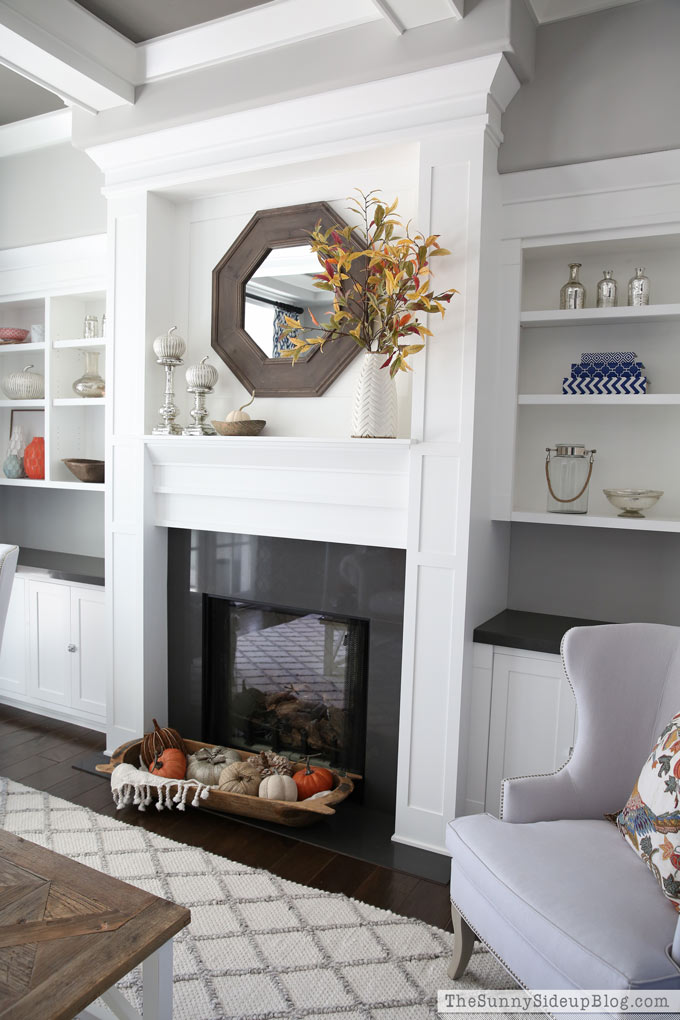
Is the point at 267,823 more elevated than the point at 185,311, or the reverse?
the point at 185,311

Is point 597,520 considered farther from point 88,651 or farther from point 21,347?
point 21,347

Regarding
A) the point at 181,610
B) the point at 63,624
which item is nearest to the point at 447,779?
the point at 181,610

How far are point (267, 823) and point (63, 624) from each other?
1517 mm

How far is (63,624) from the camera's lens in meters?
3.55

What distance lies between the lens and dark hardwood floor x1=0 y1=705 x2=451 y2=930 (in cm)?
227

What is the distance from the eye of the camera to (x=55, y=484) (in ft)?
11.9

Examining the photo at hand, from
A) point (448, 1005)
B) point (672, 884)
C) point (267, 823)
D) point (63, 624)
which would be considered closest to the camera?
point (672, 884)

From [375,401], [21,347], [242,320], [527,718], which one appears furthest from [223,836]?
[21,347]

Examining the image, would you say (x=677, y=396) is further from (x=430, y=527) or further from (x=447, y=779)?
(x=447, y=779)

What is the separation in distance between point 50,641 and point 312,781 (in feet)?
5.40

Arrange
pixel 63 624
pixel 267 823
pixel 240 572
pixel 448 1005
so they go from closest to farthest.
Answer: pixel 448 1005
pixel 267 823
pixel 240 572
pixel 63 624

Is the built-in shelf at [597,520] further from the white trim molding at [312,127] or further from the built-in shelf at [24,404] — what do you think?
the built-in shelf at [24,404]

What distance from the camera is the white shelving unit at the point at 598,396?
245cm

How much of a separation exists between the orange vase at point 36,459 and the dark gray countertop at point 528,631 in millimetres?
2550
